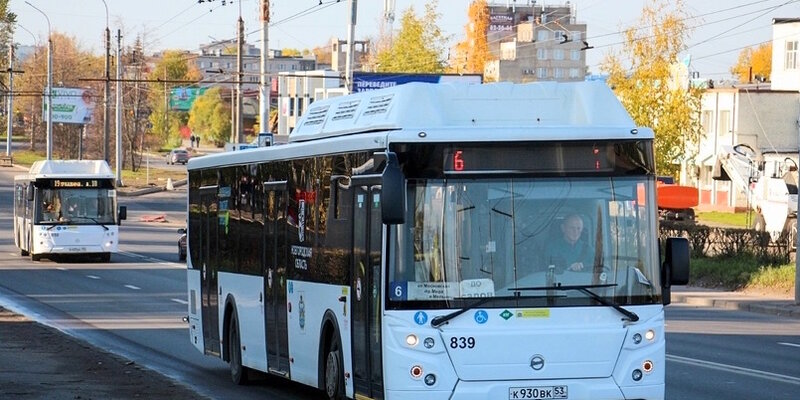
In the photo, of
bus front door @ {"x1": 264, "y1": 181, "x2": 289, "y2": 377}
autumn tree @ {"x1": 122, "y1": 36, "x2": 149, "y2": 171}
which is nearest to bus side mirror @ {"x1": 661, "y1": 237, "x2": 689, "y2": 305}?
bus front door @ {"x1": 264, "y1": 181, "x2": 289, "y2": 377}

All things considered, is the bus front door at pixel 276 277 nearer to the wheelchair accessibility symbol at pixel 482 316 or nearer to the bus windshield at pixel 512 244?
the bus windshield at pixel 512 244

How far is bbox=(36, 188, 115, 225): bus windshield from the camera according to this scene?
141 ft

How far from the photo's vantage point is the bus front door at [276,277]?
1402 centimetres

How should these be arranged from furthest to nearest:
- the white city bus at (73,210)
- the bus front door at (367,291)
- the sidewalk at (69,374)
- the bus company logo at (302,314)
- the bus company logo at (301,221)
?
the white city bus at (73,210) → the sidewalk at (69,374) → the bus company logo at (301,221) → the bus company logo at (302,314) → the bus front door at (367,291)

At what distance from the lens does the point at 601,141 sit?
10914 mm

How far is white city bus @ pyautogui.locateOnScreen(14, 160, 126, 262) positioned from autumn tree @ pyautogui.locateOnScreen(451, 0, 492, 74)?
6684 centimetres

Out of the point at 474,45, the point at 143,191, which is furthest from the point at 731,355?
the point at 474,45

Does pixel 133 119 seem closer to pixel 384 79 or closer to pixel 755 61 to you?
pixel 384 79

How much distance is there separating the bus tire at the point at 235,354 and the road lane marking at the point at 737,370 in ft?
18.0

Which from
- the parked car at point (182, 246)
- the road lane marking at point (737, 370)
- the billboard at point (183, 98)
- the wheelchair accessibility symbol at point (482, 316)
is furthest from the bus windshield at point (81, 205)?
the billboard at point (183, 98)

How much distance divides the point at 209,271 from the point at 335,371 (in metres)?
5.33

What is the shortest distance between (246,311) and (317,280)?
2.84 m

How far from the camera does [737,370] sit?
16984 millimetres

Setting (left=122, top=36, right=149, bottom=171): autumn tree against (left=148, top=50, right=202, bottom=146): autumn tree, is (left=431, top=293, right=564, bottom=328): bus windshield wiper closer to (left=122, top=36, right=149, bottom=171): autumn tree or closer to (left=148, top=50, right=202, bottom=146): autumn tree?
(left=122, top=36, right=149, bottom=171): autumn tree
